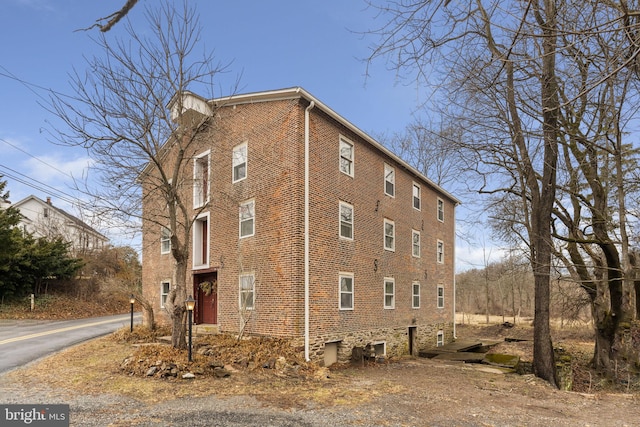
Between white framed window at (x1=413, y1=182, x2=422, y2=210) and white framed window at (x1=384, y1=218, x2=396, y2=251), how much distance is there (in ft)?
8.94

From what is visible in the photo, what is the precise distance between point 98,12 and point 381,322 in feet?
46.7

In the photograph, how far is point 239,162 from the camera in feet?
46.9

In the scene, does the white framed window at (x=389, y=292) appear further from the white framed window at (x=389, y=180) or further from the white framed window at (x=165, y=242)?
Result: the white framed window at (x=165, y=242)

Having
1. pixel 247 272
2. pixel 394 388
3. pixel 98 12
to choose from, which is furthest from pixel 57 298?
pixel 98 12

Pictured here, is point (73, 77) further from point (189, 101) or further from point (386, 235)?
point (386, 235)

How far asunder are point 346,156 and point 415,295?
25.8 ft

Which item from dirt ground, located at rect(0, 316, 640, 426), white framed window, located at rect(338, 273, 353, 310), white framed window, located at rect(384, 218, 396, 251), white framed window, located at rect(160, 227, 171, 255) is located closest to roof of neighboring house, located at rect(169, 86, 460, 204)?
white framed window, located at rect(384, 218, 396, 251)

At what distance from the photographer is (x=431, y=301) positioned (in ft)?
67.9

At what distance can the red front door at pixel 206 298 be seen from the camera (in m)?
15.1

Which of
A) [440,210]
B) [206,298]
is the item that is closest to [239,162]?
[206,298]

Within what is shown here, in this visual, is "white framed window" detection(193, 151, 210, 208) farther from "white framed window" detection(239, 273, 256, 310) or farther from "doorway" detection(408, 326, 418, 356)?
"doorway" detection(408, 326, 418, 356)

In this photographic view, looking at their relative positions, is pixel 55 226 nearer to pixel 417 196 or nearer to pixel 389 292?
pixel 417 196

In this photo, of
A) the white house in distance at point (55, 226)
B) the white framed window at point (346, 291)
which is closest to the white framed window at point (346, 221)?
the white framed window at point (346, 291)

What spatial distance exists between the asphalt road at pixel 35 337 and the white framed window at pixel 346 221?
9397 millimetres
